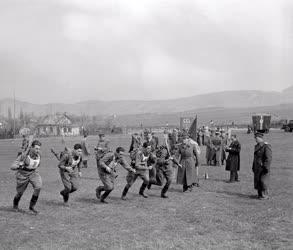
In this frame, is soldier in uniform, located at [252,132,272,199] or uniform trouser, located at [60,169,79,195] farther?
soldier in uniform, located at [252,132,272,199]

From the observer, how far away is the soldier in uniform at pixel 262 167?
13.1 metres

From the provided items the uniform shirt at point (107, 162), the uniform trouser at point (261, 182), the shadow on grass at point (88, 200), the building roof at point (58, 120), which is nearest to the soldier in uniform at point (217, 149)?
the uniform trouser at point (261, 182)

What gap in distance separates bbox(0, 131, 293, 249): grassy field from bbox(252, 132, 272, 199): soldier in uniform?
1.31 feet

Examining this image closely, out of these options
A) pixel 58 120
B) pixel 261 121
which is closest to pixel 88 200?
pixel 261 121

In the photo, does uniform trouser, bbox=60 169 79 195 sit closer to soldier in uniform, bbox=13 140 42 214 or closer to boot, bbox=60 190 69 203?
boot, bbox=60 190 69 203

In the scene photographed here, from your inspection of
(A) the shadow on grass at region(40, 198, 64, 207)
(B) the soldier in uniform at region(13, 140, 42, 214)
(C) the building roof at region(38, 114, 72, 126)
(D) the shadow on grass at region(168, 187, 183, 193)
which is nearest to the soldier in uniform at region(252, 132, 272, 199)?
(D) the shadow on grass at region(168, 187, 183, 193)

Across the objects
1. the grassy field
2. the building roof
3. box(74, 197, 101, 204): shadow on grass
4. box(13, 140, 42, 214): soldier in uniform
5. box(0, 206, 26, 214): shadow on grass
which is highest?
box(13, 140, 42, 214): soldier in uniform

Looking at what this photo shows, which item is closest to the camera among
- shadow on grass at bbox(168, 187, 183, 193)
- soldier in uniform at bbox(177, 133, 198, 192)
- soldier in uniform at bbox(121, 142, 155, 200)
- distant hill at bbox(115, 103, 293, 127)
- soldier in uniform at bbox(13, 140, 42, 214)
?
soldier in uniform at bbox(13, 140, 42, 214)

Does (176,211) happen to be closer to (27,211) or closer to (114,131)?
(27,211)

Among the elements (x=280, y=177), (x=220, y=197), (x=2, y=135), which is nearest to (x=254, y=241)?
(x=220, y=197)

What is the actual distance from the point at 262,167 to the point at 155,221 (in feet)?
15.5

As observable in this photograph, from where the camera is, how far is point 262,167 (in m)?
13.2

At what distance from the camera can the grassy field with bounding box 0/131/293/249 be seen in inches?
321

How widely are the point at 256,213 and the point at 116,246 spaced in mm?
4370
